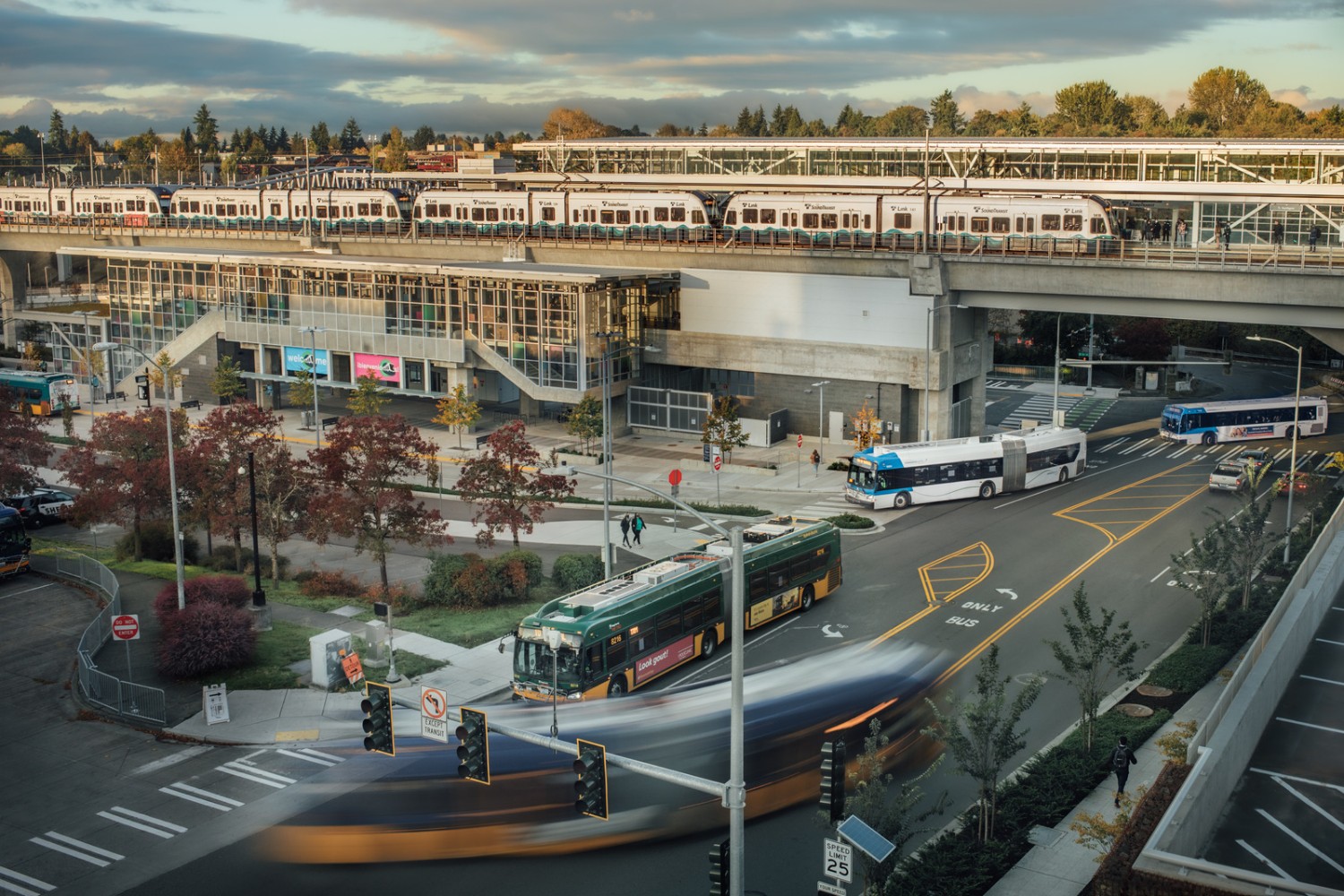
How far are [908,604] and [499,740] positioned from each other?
16.7m

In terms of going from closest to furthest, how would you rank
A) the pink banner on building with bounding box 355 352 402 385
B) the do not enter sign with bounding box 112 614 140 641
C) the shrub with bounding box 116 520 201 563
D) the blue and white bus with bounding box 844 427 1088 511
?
the do not enter sign with bounding box 112 614 140 641 → the shrub with bounding box 116 520 201 563 → the blue and white bus with bounding box 844 427 1088 511 → the pink banner on building with bounding box 355 352 402 385

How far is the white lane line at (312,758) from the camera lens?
31.8 m

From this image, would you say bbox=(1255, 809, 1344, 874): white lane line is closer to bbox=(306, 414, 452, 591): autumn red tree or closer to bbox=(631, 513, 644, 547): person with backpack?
bbox=(306, 414, 452, 591): autumn red tree

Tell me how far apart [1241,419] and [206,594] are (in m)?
56.0

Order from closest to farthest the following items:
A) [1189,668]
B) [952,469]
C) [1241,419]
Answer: [1189,668], [952,469], [1241,419]

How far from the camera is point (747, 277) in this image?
241 feet

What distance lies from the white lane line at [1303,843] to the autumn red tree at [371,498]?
27.5m

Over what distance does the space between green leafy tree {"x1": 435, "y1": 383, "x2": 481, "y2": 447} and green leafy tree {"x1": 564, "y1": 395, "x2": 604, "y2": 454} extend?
7025 mm

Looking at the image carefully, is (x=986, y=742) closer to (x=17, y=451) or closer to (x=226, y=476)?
(x=226, y=476)

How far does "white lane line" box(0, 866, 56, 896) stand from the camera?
84.9 ft

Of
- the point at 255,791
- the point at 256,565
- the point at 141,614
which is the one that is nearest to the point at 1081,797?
the point at 255,791

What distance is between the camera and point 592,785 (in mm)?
23484

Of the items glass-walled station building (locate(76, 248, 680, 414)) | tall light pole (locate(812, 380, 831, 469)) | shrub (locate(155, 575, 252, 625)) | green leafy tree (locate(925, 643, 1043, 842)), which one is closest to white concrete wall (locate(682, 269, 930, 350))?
glass-walled station building (locate(76, 248, 680, 414))

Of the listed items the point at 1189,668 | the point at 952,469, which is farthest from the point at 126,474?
the point at 1189,668
